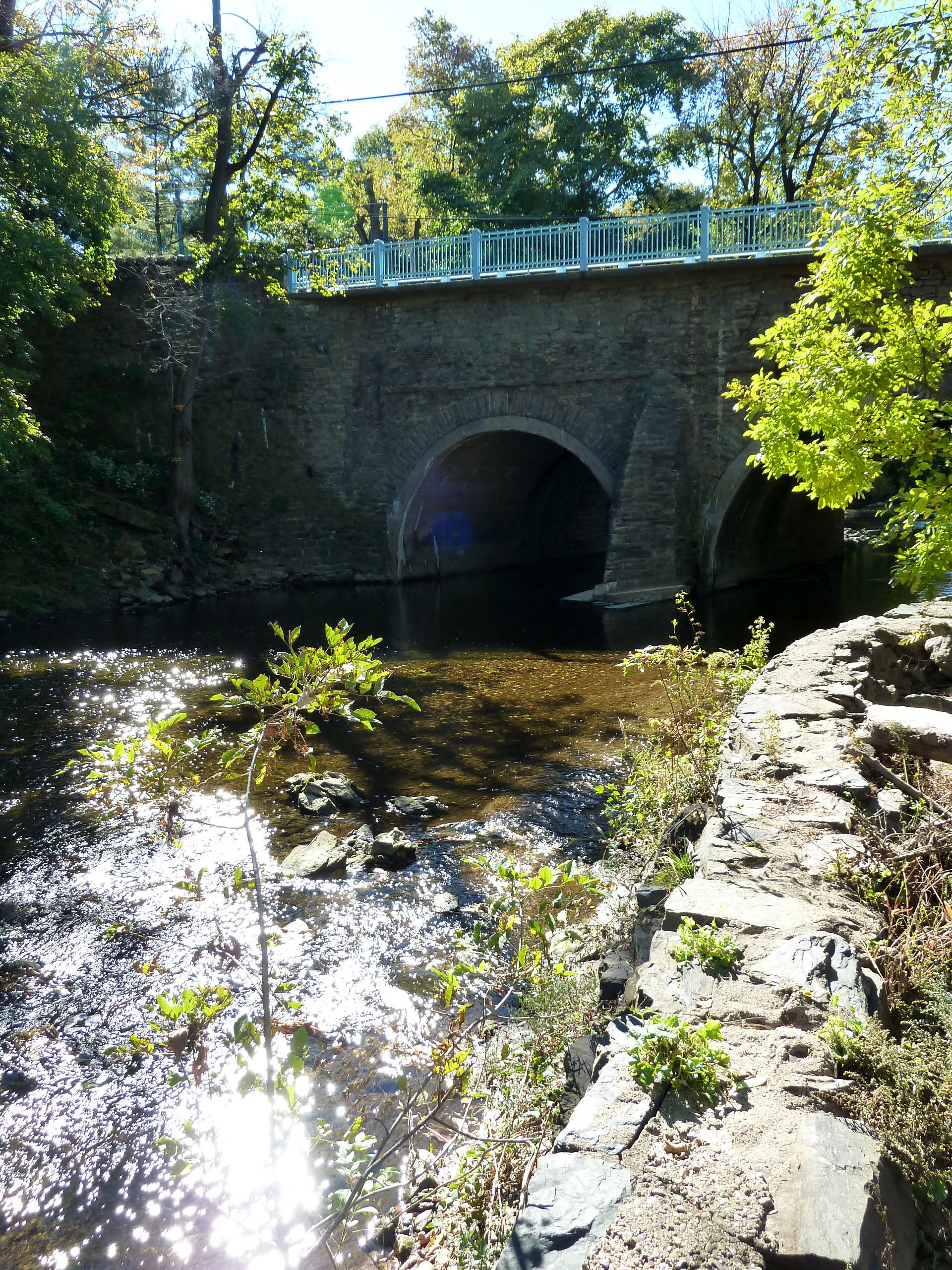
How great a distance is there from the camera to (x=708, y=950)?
2570 mm

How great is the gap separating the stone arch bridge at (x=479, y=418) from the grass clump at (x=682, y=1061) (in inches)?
480

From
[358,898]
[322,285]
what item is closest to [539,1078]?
[358,898]

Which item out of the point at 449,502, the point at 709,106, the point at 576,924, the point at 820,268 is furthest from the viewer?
the point at 709,106

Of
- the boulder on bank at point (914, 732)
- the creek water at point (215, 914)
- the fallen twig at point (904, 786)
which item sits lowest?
the creek water at point (215, 914)

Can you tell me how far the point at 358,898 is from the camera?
4.98 meters

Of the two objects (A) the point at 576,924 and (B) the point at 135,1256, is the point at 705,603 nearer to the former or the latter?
(A) the point at 576,924

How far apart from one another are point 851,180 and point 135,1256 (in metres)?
6.69

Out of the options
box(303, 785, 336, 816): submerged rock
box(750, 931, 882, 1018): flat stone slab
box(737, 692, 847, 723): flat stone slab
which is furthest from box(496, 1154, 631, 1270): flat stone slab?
box(303, 785, 336, 816): submerged rock

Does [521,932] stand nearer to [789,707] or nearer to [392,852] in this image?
[392,852]

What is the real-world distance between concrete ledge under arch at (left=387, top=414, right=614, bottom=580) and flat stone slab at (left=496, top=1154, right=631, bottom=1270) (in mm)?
13016

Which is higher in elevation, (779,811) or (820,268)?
(820,268)

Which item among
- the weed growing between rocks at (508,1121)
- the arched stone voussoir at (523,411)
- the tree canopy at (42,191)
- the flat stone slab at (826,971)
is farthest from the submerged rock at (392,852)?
the arched stone voussoir at (523,411)

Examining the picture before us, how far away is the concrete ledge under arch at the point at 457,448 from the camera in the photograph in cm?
1482

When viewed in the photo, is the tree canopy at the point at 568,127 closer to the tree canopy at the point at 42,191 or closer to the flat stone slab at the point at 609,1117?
the tree canopy at the point at 42,191
